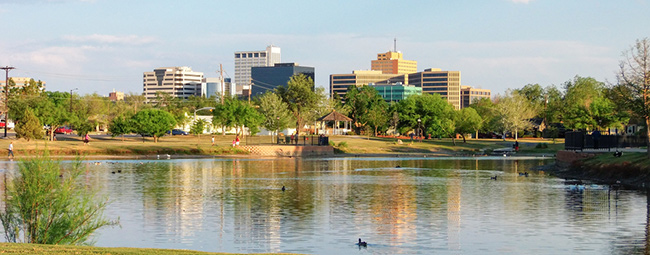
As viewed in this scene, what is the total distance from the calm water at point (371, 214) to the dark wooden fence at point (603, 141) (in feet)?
33.2

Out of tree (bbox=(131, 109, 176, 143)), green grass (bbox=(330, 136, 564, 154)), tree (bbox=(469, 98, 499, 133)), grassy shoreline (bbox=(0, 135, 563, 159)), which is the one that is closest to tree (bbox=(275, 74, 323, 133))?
grassy shoreline (bbox=(0, 135, 563, 159))

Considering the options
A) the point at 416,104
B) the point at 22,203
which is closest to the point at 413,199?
the point at 22,203

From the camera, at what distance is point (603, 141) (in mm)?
62969

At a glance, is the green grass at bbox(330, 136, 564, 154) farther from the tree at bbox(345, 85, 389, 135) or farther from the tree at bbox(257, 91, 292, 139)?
the tree at bbox(345, 85, 389, 135)

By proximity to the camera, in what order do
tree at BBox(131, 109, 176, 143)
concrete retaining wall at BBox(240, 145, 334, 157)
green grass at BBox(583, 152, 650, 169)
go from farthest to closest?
1. tree at BBox(131, 109, 176, 143)
2. concrete retaining wall at BBox(240, 145, 334, 157)
3. green grass at BBox(583, 152, 650, 169)

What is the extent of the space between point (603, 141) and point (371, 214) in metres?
39.0

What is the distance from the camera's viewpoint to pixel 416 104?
129375 millimetres

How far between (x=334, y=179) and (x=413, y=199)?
549 inches

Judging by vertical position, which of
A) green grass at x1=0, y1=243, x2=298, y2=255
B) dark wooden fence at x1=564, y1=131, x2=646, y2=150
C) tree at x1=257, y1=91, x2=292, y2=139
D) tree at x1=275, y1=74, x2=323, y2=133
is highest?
tree at x1=275, y1=74, x2=323, y2=133

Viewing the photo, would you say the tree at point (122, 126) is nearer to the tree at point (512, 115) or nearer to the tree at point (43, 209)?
the tree at point (512, 115)

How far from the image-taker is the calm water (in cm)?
2361

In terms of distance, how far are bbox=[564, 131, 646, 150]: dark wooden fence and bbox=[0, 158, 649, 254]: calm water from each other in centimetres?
1011

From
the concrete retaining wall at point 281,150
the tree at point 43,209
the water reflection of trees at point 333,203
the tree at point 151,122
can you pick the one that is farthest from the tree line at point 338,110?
the tree at point 43,209

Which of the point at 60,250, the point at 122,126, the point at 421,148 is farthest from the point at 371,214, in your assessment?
the point at 122,126
